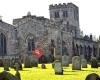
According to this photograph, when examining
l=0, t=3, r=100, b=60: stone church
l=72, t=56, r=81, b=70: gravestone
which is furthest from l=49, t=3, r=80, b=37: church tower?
l=72, t=56, r=81, b=70: gravestone

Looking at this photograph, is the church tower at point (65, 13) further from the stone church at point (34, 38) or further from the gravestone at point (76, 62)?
the gravestone at point (76, 62)

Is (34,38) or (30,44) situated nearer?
(34,38)

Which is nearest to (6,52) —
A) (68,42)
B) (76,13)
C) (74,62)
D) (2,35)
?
(2,35)

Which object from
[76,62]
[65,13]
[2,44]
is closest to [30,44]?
[2,44]

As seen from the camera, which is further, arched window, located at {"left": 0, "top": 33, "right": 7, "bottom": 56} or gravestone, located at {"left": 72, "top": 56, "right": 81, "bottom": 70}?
arched window, located at {"left": 0, "top": 33, "right": 7, "bottom": 56}

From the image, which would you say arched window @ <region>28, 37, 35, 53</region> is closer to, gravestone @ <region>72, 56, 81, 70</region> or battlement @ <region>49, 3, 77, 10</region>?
gravestone @ <region>72, 56, 81, 70</region>

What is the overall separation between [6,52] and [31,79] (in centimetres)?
3305

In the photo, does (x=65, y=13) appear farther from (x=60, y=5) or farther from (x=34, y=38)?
(x=34, y=38)

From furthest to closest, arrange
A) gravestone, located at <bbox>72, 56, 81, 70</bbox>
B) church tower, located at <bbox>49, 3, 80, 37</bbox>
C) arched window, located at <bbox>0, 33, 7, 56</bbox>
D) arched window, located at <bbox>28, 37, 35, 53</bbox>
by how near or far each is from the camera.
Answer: church tower, located at <bbox>49, 3, 80, 37</bbox> → arched window, located at <bbox>28, 37, 35, 53</bbox> → arched window, located at <bbox>0, 33, 7, 56</bbox> → gravestone, located at <bbox>72, 56, 81, 70</bbox>

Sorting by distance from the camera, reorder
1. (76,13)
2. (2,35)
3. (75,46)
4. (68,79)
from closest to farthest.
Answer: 1. (68,79)
2. (2,35)
3. (75,46)
4. (76,13)

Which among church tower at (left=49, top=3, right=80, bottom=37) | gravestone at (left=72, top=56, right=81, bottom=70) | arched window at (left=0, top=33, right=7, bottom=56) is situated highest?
church tower at (left=49, top=3, right=80, bottom=37)

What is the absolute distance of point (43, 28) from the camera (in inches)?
2092

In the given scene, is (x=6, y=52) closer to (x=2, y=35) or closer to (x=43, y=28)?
(x=2, y=35)

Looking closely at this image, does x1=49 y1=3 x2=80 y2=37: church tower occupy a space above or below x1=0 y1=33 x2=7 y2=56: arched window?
above
